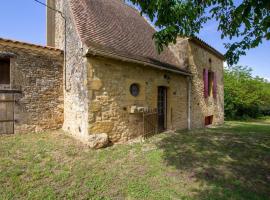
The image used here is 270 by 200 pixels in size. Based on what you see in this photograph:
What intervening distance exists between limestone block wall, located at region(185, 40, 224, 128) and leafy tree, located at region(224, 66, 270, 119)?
8.76 m

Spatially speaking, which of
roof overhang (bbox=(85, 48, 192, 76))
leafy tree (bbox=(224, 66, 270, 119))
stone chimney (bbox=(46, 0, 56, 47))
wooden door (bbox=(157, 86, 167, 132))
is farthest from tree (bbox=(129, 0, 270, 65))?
leafy tree (bbox=(224, 66, 270, 119))

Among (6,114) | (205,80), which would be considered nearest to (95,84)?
(6,114)

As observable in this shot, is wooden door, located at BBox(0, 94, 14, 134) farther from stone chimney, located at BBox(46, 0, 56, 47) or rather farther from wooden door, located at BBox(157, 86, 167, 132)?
wooden door, located at BBox(157, 86, 167, 132)

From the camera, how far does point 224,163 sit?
5316 millimetres

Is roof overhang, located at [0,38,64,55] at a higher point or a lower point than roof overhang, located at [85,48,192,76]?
higher

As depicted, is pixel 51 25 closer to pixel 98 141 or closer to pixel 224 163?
pixel 98 141

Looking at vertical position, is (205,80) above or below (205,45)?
below

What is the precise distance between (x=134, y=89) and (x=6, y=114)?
4.77m

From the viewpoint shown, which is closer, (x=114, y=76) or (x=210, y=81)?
(x=114, y=76)

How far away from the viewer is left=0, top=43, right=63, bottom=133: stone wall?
749 cm

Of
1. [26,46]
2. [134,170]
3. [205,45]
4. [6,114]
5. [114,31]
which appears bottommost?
[134,170]

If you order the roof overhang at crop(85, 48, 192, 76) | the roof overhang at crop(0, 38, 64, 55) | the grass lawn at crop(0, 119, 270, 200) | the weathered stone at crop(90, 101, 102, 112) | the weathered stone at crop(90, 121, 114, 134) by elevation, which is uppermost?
the roof overhang at crop(0, 38, 64, 55)

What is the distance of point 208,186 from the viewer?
4.23 meters

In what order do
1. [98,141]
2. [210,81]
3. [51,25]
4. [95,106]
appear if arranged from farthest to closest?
[210,81] < [51,25] < [95,106] < [98,141]
